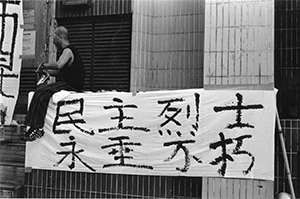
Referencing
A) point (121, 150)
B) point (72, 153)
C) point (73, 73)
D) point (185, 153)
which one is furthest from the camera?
point (73, 73)

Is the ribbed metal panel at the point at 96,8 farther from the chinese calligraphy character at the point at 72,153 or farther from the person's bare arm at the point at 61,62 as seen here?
the chinese calligraphy character at the point at 72,153

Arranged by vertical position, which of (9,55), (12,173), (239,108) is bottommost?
(12,173)

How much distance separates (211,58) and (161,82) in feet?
4.70

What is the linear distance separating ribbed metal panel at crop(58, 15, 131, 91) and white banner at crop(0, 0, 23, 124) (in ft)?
3.73

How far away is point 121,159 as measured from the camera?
18.2 ft

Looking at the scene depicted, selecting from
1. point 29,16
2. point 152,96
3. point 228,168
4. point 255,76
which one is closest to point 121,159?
point 152,96

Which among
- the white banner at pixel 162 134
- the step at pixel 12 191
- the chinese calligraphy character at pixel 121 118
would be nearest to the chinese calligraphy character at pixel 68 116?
the white banner at pixel 162 134

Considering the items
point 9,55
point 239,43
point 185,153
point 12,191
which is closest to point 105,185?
point 185,153

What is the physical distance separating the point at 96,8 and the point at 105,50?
83cm

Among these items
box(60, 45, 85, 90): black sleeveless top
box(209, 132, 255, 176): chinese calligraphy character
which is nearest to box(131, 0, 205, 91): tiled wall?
box(60, 45, 85, 90): black sleeveless top

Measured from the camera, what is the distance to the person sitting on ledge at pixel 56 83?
5.95 metres

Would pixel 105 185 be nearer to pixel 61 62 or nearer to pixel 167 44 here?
pixel 61 62

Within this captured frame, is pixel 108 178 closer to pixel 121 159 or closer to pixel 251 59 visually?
pixel 121 159

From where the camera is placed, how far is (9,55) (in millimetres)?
6543
